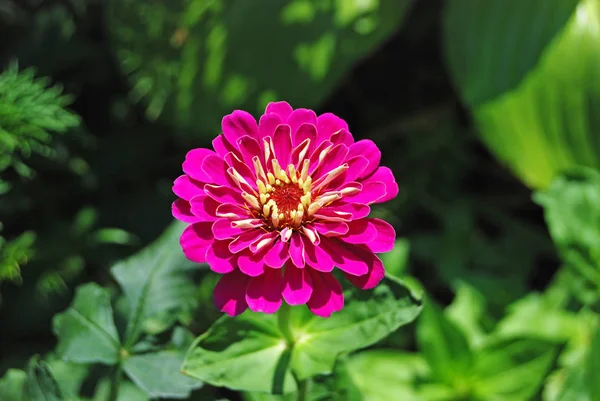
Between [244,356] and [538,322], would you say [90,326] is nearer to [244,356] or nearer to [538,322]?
[244,356]

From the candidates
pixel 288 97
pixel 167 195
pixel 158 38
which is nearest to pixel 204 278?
pixel 167 195

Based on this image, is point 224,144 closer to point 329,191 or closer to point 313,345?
point 329,191

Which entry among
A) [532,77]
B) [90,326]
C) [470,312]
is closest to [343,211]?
[90,326]

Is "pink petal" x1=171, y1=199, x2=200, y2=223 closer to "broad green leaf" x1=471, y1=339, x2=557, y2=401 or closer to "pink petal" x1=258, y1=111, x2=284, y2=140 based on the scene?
"pink petal" x1=258, y1=111, x2=284, y2=140

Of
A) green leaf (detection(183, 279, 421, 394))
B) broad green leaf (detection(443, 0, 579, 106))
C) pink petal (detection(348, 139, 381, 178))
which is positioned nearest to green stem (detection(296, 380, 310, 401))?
green leaf (detection(183, 279, 421, 394))

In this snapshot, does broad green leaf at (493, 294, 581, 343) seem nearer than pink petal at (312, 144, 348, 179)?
No

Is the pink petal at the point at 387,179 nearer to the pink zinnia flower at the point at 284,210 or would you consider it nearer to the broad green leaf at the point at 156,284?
the pink zinnia flower at the point at 284,210

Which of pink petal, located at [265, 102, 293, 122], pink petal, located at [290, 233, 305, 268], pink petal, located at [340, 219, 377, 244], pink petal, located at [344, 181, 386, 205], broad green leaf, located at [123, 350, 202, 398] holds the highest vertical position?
pink petal, located at [265, 102, 293, 122]
